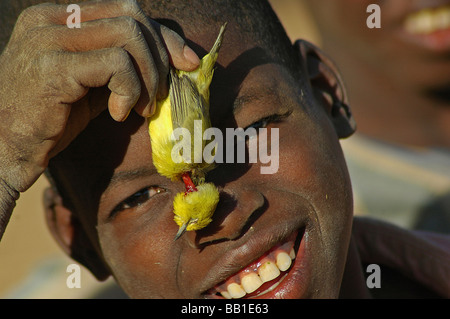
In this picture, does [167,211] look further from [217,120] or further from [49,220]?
[49,220]

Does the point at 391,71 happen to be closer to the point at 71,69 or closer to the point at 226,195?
the point at 226,195

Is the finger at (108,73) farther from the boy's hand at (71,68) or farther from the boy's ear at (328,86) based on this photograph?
the boy's ear at (328,86)

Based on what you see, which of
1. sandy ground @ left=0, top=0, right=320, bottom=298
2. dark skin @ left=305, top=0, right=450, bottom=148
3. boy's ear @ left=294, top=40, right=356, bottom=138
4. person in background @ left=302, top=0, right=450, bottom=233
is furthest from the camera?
sandy ground @ left=0, top=0, right=320, bottom=298

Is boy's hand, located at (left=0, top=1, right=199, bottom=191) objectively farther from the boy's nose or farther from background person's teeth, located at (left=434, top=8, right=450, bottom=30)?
background person's teeth, located at (left=434, top=8, right=450, bottom=30)

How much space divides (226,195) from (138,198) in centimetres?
25

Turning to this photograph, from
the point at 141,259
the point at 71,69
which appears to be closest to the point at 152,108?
the point at 71,69

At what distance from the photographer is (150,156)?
5.34 ft

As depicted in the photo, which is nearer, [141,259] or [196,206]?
[196,206]

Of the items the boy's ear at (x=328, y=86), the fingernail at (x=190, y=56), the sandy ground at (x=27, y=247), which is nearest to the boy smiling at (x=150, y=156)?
the fingernail at (x=190, y=56)

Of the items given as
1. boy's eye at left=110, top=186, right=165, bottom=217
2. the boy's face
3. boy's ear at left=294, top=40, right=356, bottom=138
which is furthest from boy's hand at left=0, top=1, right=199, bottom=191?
boy's ear at left=294, top=40, right=356, bottom=138

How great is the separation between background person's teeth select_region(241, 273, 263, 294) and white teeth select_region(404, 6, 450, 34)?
2398 mm

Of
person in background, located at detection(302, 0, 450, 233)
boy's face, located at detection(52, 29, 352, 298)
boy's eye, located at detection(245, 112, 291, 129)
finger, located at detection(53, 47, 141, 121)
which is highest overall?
finger, located at detection(53, 47, 141, 121)

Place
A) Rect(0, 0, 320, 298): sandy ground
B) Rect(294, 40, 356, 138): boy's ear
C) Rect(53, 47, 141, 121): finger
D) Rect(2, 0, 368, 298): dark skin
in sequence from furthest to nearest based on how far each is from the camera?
Rect(0, 0, 320, 298): sandy ground
Rect(294, 40, 356, 138): boy's ear
Rect(2, 0, 368, 298): dark skin
Rect(53, 47, 141, 121): finger

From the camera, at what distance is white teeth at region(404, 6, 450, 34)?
371cm
